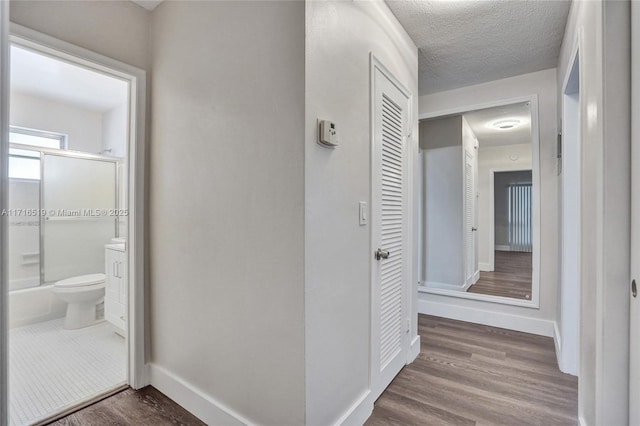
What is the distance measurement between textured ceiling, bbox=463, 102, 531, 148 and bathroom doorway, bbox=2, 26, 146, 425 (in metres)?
3.20

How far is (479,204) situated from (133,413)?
11.8 feet

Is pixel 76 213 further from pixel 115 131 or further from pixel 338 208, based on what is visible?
pixel 338 208

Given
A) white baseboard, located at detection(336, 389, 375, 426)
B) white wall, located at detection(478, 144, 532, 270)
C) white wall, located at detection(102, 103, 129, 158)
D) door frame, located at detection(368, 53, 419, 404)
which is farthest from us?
white wall, located at detection(102, 103, 129, 158)

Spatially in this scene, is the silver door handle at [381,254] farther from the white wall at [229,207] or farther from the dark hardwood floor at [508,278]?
the dark hardwood floor at [508,278]

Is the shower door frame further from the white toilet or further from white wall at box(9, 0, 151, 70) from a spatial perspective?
white wall at box(9, 0, 151, 70)

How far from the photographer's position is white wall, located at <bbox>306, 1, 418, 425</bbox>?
1.26m

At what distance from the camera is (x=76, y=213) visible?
351 centimetres

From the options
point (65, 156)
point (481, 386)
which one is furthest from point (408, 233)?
point (65, 156)

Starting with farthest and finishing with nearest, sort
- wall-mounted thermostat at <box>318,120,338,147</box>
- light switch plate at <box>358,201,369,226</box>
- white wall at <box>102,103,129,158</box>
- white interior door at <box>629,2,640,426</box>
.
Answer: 1. white wall at <box>102,103,129,158</box>
2. light switch plate at <box>358,201,369,226</box>
3. wall-mounted thermostat at <box>318,120,338,147</box>
4. white interior door at <box>629,2,640,426</box>

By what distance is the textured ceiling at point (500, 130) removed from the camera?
9.84ft

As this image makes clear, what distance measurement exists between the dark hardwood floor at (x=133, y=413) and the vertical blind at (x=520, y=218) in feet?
10.5

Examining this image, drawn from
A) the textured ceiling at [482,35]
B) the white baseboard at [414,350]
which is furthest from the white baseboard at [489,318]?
the textured ceiling at [482,35]

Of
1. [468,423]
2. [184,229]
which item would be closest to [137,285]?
[184,229]

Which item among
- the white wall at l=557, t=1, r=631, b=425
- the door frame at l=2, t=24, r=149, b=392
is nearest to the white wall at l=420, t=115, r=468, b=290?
the white wall at l=557, t=1, r=631, b=425
